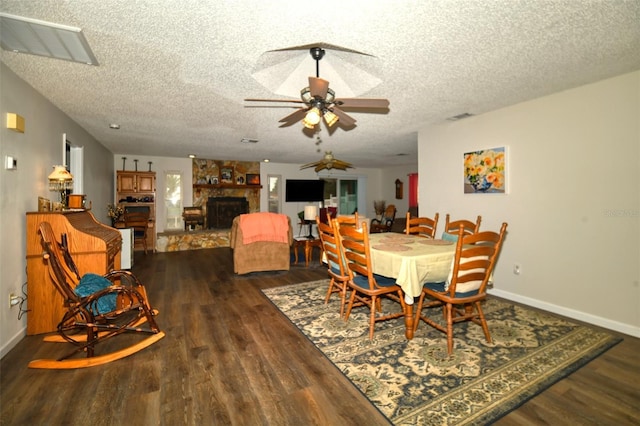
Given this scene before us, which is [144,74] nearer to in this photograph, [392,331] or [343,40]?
[343,40]

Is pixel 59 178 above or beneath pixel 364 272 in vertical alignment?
above

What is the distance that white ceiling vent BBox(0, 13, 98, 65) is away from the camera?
1777 mm

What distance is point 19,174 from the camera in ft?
8.21

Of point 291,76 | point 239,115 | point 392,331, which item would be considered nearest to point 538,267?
point 392,331

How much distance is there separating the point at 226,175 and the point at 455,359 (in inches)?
298

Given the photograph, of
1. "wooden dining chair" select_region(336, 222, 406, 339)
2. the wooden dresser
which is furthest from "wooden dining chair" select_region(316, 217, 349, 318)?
the wooden dresser

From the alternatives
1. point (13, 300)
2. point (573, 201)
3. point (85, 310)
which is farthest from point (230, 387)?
point (573, 201)

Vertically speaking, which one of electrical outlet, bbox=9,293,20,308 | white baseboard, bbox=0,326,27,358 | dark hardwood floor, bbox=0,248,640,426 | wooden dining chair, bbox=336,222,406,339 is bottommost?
dark hardwood floor, bbox=0,248,640,426

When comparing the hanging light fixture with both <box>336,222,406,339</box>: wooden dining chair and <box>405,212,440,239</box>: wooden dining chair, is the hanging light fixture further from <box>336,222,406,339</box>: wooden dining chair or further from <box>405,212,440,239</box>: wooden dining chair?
<box>405,212,440,239</box>: wooden dining chair

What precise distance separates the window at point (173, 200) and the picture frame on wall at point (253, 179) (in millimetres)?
1882

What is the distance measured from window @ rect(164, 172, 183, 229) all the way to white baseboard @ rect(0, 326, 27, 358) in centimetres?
551

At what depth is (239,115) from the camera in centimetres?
384

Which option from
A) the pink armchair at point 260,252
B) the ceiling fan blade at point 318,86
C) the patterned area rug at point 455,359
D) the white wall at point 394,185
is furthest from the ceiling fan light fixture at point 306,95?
the white wall at point 394,185

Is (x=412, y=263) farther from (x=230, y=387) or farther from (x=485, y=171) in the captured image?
(x=485, y=171)
